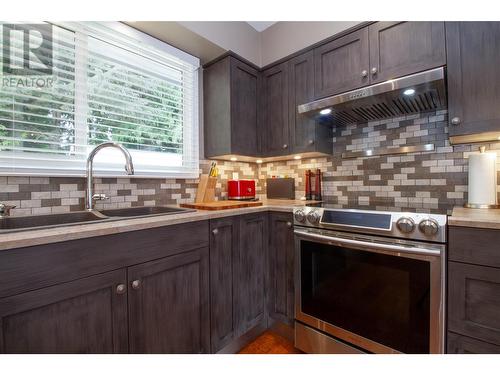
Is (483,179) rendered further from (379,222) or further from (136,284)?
(136,284)

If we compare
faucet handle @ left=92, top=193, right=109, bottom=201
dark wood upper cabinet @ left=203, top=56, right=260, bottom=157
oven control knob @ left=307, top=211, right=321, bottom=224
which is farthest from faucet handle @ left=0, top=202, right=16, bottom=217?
oven control knob @ left=307, top=211, right=321, bottom=224

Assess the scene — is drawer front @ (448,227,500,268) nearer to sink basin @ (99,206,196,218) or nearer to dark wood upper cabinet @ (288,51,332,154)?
dark wood upper cabinet @ (288,51,332,154)

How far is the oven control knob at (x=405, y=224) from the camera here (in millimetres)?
1148

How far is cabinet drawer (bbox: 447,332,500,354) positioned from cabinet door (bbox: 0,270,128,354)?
1.47 meters

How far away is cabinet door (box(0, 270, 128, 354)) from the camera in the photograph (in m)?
0.78

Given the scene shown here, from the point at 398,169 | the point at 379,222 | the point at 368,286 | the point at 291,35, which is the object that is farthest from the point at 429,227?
the point at 291,35

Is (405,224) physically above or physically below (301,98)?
below

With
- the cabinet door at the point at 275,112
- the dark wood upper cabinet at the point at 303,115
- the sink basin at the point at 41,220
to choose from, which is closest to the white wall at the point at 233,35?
the cabinet door at the point at 275,112

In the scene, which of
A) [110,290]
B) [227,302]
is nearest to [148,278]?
[110,290]

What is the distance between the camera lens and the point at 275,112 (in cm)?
210

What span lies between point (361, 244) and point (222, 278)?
838 millimetres

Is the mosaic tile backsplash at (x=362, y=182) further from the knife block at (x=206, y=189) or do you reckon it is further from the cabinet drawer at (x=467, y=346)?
the cabinet drawer at (x=467, y=346)

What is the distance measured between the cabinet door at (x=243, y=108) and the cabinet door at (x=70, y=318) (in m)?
1.29

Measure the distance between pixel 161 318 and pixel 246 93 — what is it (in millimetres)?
1762
